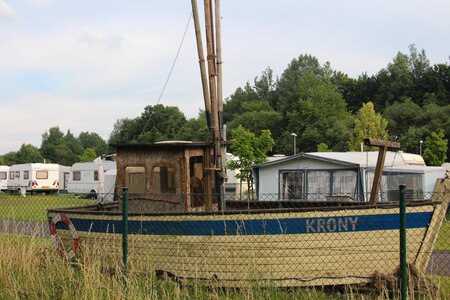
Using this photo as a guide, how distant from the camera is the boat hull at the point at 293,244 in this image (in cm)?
754

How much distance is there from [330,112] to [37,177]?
4641 cm

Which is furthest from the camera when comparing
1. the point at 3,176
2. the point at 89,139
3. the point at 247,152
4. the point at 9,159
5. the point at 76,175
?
the point at 89,139

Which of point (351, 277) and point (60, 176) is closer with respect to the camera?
point (351, 277)

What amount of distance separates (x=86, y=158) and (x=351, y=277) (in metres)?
65.3

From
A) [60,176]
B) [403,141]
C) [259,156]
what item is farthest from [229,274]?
[403,141]

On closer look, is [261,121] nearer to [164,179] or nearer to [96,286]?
[164,179]

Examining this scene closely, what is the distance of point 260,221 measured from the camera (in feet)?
25.1

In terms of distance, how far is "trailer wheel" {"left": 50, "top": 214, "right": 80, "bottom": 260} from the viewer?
28.9 ft

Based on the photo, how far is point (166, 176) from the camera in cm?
977

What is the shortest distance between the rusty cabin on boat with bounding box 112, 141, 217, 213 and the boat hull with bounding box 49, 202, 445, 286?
1.44 meters

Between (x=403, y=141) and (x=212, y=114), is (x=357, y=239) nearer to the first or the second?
(x=212, y=114)

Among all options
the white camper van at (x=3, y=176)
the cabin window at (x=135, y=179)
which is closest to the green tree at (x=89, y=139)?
the white camper van at (x=3, y=176)

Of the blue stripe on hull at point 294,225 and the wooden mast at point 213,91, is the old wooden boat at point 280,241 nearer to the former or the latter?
the blue stripe on hull at point 294,225

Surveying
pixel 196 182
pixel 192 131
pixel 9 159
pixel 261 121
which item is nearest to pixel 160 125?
pixel 192 131
